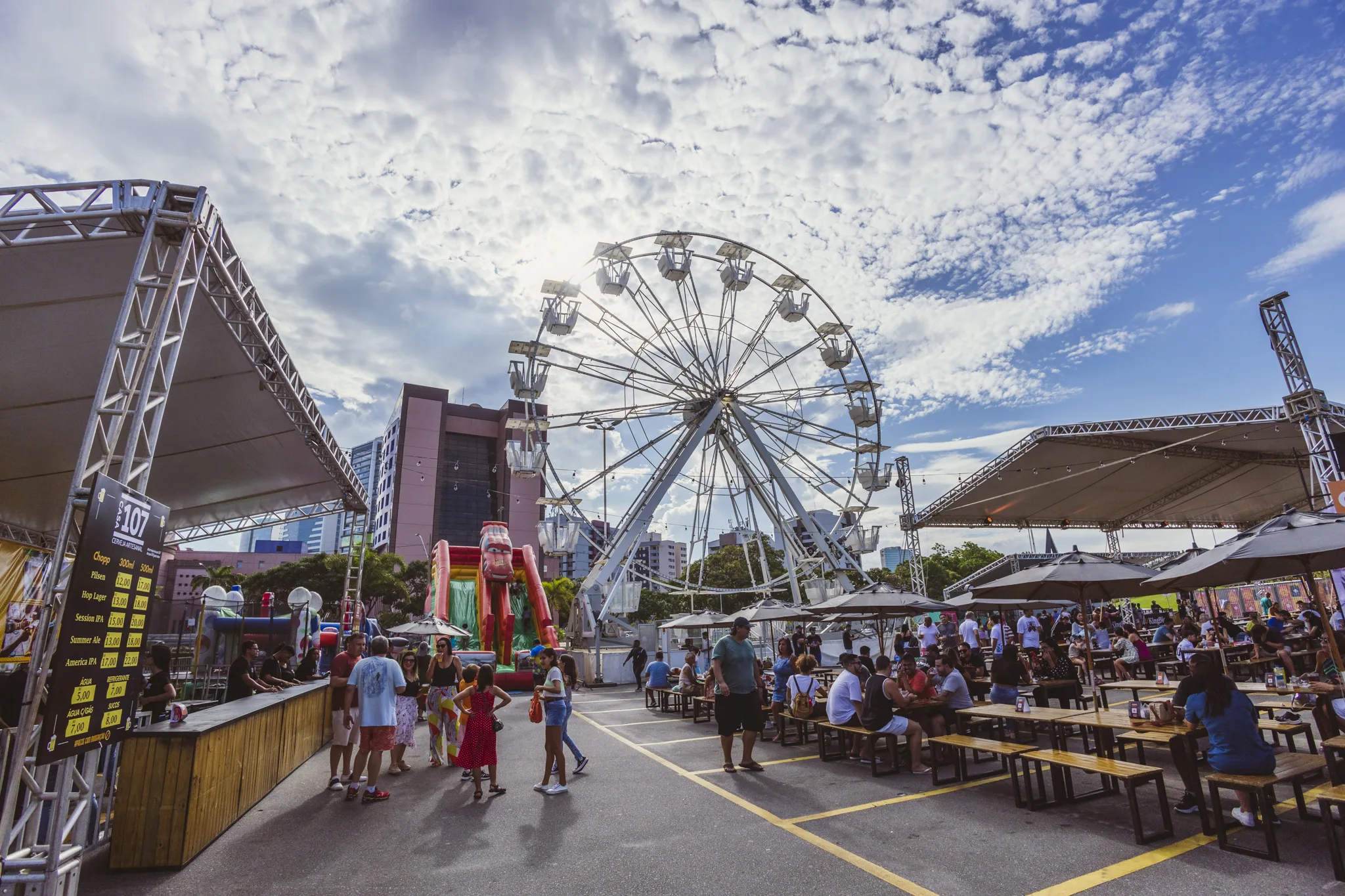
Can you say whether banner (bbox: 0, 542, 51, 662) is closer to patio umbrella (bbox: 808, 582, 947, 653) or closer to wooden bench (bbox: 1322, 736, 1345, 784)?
patio umbrella (bbox: 808, 582, 947, 653)

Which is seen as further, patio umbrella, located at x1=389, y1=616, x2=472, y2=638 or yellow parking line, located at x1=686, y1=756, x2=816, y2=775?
patio umbrella, located at x1=389, y1=616, x2=472, y2=638

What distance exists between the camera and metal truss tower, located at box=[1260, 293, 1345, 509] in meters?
14.0

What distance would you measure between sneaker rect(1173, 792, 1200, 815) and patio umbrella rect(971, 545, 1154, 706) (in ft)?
7.34

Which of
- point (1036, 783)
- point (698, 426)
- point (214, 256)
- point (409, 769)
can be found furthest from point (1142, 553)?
point (214, 256)

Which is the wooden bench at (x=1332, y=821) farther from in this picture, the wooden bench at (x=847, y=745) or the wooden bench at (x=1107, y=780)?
the wooden bench at (x=847, y=745)

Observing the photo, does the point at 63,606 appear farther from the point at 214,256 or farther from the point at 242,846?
the point at 214,256

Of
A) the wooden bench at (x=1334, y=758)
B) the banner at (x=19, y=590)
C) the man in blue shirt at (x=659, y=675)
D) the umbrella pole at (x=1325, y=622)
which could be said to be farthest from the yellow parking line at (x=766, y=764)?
the banner at (x=19, y=590)

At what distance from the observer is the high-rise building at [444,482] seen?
76312 mm

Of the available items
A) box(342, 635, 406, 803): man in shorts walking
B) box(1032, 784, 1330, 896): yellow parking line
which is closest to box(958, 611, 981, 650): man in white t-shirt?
box(1032, 784, 1330, 896): yellow parking line

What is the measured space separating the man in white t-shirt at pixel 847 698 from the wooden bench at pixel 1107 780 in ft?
6.79

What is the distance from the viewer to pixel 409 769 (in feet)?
29.7

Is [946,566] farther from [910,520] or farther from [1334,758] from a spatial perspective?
[1334,758]

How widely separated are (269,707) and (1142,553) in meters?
51.8

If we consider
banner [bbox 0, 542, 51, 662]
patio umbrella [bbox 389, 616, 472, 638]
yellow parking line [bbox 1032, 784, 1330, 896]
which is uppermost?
banner [bbox 0, 542, 51, 662]
